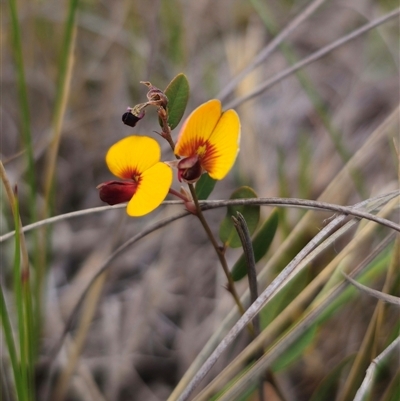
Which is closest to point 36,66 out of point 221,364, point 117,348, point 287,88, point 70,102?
point 70,102

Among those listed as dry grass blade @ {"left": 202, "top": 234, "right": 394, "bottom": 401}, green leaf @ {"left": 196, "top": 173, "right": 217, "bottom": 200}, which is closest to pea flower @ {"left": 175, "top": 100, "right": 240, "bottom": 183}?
green leaf @ {"left": 196, "top": 173, "right": 217, "bottom": 200}

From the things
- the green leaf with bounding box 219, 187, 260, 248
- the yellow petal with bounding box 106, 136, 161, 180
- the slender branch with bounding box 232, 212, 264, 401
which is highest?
the yellow petal with bounding box 106, 136, 161, 180

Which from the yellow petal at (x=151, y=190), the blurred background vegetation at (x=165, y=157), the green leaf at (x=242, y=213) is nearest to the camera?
the yellow petal at (x=151, y=190)

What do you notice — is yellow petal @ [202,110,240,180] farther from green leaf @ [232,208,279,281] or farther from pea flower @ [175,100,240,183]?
green leaf @ [232,208,279,281]

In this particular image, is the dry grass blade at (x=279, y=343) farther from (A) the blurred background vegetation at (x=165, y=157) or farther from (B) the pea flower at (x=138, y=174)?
(B) the pea flower at (x=138, y=174)

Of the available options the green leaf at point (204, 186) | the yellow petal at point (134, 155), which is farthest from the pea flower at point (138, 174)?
the green leaf at point (204, 186)

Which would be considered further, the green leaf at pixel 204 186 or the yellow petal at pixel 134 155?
the green leaf at pixel 204 186

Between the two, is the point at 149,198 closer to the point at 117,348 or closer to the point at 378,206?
the point at 378,206
